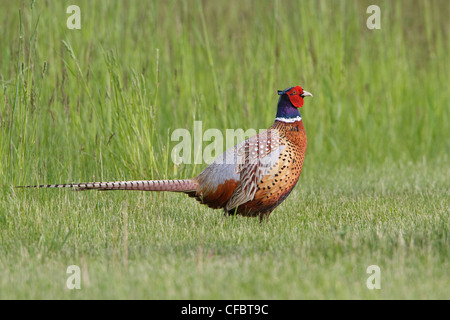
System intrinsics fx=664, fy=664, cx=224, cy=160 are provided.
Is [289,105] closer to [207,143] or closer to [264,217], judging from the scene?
[264,217]

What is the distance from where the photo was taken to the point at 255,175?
517 centimetres

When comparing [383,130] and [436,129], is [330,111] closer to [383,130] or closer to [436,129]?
[383,130]

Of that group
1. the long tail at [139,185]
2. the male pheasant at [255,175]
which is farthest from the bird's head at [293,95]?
the long tail at [139,185]

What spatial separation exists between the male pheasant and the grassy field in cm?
22

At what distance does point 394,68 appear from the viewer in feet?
31.0

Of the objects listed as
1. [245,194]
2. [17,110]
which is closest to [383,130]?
[245,194]

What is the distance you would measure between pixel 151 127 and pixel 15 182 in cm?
162

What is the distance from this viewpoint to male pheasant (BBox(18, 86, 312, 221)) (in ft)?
16.9

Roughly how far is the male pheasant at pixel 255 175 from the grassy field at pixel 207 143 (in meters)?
0.22

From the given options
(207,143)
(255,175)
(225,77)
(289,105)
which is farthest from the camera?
(225,77)

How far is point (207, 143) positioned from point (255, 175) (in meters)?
2.64

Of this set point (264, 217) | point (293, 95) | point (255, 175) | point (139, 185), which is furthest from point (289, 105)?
point (139, 185)

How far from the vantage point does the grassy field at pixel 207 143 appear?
4.08 meters

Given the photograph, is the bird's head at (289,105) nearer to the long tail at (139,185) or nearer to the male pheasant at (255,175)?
the male pheasant at (255,175)
